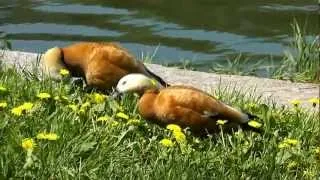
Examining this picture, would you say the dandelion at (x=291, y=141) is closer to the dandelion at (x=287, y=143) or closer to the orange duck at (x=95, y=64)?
the dandelion at (x=287, y=143)

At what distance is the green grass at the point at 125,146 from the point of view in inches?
175

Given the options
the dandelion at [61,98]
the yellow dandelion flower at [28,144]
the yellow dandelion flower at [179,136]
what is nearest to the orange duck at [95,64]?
the dandelion at [61,98]

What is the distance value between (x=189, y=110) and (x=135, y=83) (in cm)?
71

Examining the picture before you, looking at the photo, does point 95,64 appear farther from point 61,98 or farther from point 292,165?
point 292,165

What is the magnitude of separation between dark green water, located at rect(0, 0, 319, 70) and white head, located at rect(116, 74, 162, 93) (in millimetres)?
3571

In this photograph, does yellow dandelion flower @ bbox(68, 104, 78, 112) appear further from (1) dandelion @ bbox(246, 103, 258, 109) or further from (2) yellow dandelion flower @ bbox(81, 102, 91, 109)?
(1) dandelion @ bbox(246, 103, 258, 109)

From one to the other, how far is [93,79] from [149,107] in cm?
83

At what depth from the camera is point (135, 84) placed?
18.8 ft

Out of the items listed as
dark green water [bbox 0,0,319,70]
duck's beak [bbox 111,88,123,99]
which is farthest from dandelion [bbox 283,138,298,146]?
dark green water [bbox 0,0,319,70]

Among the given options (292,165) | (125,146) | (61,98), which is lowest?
(292,165)

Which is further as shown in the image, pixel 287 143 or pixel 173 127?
pixel 287 143

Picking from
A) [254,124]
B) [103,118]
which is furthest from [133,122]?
[254,124]

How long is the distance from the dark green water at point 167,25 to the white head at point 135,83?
3.57 m

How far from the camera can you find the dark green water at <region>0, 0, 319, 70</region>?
33.1 ft
